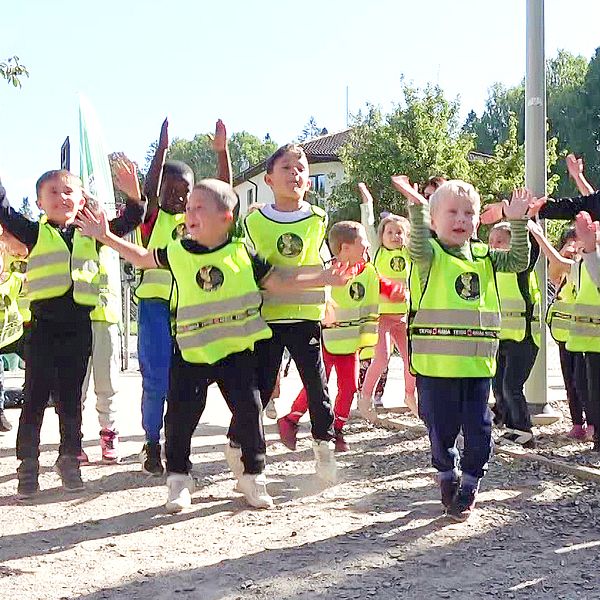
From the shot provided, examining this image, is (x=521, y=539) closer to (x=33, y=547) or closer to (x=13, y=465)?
(x=33, y=547)

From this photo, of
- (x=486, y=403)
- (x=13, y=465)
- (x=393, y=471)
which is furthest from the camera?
(x=13, y=465)

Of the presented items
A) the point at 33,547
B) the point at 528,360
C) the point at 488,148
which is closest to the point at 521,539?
the point at 33,547

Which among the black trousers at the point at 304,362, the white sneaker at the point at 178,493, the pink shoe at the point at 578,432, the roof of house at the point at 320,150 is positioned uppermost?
the roof of house at the point at 320,150

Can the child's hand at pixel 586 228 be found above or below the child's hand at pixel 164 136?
below

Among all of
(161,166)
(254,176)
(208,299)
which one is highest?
(254,176)

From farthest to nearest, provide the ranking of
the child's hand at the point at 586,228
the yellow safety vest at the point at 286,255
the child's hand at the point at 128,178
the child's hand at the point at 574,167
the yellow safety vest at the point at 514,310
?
the yellow safety vest at the point at 514,310 < the child's hand at the point at 574,167 < the child's hand at the point at 128,178 < the yellow safety vest at the point at 286,255 < the child's hand at the point at 586,228

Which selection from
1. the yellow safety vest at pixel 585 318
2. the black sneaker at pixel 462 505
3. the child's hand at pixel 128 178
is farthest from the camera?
the yellow safety vest at pixel 585 318

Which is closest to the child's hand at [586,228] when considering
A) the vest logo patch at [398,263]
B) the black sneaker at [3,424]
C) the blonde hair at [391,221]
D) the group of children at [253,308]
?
the group of children at [253,308]

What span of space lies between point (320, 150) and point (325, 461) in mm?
48891

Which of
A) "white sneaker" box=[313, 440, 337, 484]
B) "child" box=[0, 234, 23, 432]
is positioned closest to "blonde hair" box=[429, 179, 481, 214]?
"white sneaker" box=[313, 440, 337, 484]

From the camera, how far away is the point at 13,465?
19.7ft

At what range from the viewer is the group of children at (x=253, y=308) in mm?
4387

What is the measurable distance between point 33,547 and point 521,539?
2217 mm

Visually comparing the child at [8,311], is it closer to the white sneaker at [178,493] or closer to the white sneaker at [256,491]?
the white sneaker at [178,493]
